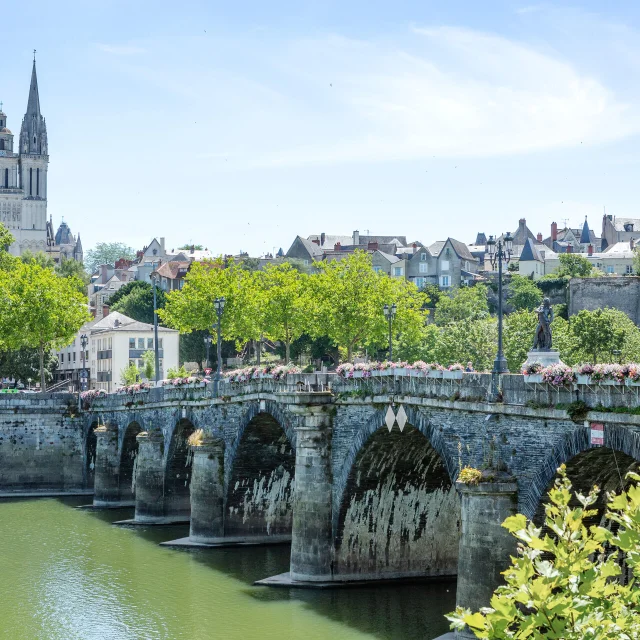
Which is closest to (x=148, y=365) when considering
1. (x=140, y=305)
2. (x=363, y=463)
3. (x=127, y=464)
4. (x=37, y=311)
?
(x=37, y=311)

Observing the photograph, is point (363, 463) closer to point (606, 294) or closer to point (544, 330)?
point (544, 330)

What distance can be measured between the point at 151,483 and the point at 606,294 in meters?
73.0

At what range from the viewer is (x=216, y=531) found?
58219 mm

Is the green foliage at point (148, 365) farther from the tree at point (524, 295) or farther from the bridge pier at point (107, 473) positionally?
the tree at point (524, 295)

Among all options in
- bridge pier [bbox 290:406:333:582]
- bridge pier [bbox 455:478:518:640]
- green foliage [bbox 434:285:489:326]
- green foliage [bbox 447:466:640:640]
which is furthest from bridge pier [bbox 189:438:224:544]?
green foliage [bbox 434:285:489:326]

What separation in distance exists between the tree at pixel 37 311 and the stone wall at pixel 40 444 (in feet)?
23.3

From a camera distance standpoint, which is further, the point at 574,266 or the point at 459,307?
the point at 574,266

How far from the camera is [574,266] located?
6457 inches

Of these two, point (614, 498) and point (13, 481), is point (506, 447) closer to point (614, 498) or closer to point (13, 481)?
point (614, 498)

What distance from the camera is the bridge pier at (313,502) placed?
4581 cm

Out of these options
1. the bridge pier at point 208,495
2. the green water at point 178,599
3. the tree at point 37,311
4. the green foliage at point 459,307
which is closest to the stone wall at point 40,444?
the tree at point 37,311

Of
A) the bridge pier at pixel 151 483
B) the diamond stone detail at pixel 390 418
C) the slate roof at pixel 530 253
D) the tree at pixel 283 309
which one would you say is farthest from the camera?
the slate roof at pixel 530 253

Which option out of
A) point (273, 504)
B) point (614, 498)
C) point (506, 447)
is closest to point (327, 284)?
point (273, 504)

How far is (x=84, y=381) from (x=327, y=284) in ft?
72.2
